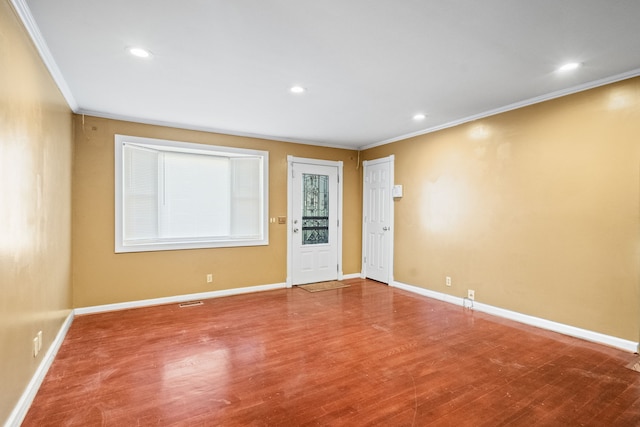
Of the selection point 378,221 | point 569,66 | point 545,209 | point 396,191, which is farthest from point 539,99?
point 378,221

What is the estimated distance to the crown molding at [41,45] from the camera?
191 centimetres

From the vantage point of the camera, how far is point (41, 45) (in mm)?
2330

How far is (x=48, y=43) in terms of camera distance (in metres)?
2.36

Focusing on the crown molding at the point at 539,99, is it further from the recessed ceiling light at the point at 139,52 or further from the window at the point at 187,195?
the recessed ceiling light at the point at 139,52

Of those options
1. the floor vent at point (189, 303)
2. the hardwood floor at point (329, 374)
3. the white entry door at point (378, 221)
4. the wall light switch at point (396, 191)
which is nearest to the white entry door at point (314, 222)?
the white entry door at point (378, 221)

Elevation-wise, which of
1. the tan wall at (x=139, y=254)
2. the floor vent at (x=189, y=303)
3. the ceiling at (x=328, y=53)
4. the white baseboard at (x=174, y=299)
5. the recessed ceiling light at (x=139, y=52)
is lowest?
the floor vent at (x=189, y=303)

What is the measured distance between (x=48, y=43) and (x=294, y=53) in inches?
71.7

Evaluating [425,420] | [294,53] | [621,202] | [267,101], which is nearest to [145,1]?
[294,53]

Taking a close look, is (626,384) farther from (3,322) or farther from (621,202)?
(3,322)

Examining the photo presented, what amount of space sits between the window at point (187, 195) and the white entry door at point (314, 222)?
56 cm

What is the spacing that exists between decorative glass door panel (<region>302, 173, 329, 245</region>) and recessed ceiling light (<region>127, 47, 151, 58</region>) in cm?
329

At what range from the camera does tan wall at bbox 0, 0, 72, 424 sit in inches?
69.2

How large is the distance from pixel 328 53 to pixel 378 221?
3655mm

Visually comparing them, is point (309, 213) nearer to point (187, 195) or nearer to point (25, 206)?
point (187, 195)
